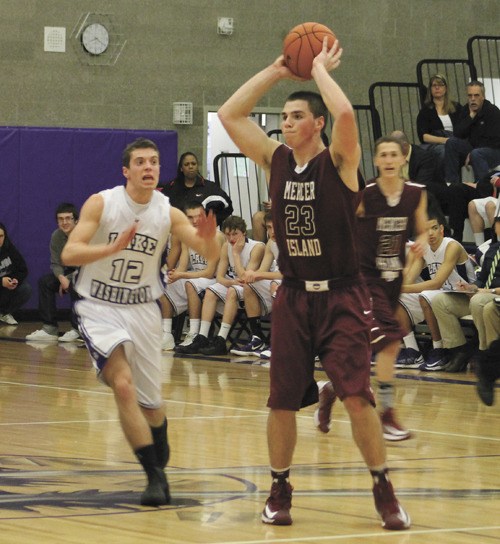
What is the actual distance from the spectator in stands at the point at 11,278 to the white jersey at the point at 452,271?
215 inches

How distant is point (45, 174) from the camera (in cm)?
1630

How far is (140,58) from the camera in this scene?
17.0m

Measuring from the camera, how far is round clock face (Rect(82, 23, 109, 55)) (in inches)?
660

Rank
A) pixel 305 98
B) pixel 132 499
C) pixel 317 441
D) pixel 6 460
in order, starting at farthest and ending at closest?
pixel 317 441, pixel 6 460, pixel 132 499, pixel 305 98

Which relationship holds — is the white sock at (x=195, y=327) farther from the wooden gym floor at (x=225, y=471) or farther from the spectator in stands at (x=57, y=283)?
the wooden gym floor at (x=225, y=471)

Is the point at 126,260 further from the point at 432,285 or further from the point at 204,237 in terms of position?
the point at 432,285

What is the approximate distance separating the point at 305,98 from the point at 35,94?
12.0 meters

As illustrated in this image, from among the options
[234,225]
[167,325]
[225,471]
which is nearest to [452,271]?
[234,225]

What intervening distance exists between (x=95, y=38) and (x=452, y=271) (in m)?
7.18

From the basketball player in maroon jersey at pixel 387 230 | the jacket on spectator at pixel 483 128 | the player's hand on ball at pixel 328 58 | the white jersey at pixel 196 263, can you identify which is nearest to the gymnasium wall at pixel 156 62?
the white jersey at pixel 196 263

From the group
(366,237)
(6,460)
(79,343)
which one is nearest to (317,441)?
(366,237)

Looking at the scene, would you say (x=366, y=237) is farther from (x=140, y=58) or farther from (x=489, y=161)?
(x=140, y=58)

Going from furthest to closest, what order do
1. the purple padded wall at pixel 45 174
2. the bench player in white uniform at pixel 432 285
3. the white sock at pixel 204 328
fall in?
the purple padded wall at pixel 45 174
the white sock at pixel 204 328
the bench player in white uniform at pixel 432 285

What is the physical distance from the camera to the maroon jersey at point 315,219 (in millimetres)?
5141
